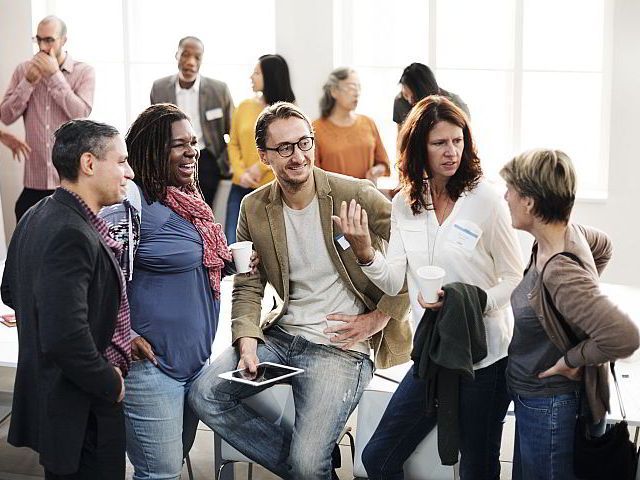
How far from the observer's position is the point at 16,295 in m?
2.64

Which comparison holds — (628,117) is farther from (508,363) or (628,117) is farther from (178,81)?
(508,363)

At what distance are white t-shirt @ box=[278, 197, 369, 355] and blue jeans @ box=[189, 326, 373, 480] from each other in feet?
0.22

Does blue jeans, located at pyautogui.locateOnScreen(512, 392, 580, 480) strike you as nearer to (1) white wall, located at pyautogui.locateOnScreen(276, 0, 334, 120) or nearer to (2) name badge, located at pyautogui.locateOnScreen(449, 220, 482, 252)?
(2) name badge, located at pyautogui.locateOnScreen(449, 220, 482, 252)

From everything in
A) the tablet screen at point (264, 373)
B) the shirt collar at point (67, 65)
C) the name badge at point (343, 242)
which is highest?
the shirt collar at point (67, 65)

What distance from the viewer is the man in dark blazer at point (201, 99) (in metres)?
6.74

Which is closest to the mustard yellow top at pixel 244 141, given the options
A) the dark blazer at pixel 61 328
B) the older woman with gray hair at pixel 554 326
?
the dark blazer at pixel 61 328

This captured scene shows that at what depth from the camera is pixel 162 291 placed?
3029 millimetres

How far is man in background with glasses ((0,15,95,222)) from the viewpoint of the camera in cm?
655

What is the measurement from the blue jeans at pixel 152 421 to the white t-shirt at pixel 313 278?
0.50 m

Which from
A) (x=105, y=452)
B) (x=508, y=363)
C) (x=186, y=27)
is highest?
(x=186, y=27)

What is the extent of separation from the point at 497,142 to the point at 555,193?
4637mm

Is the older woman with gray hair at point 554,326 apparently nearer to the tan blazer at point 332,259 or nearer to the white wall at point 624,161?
the tan blazer at point 332,259

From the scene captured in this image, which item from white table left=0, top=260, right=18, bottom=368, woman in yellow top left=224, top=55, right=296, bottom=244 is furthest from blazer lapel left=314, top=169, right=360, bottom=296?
woman in yellow top left=224, top=55, right=296, bottom=244

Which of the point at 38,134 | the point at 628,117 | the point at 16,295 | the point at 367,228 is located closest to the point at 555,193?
the point at 367,228
